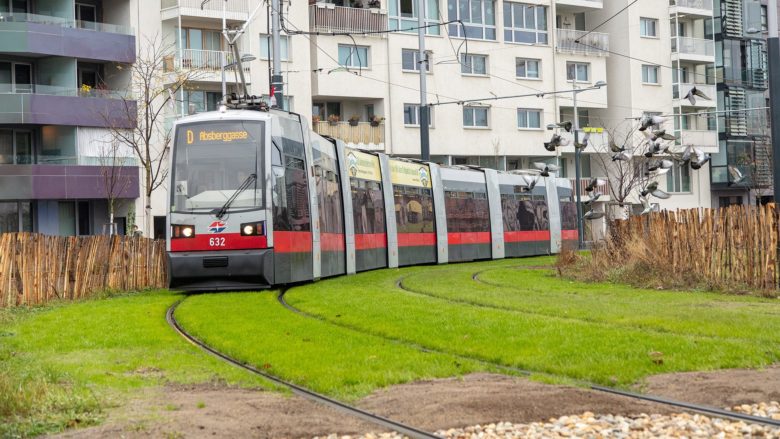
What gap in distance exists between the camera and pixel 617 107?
74.2 meters

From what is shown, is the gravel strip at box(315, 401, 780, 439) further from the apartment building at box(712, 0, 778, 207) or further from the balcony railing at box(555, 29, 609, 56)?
the apartment building at box(712, 0, 778, 207)

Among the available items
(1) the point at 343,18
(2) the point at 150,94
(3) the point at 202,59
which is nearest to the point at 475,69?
(1) the point at 343,18

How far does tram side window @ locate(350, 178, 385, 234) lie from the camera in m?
31.5

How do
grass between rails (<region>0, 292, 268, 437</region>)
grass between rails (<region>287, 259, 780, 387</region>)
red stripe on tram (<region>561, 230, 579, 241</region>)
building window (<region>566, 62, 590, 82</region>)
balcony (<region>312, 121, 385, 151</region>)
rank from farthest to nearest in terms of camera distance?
building window (<region>566, 62, 590, 82</region>), balcony (<region>312, 121, 385, 151</region>), red stripe on tram (<region>561, 230, 579, 241</region>), grass between rails (<region>287, 259, 780, 387</region>), grass between rails (<region>0, 292, 268, 437</region>)

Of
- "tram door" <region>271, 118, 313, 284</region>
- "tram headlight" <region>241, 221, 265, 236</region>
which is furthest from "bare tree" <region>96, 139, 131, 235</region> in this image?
"tram headlight" <region>241, 221, 265, 236</region>

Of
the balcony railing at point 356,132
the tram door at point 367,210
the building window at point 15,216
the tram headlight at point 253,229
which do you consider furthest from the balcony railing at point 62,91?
the tram headlight at point 253,229

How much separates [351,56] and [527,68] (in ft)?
42.0

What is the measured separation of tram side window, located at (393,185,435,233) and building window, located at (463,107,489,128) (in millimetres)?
28386

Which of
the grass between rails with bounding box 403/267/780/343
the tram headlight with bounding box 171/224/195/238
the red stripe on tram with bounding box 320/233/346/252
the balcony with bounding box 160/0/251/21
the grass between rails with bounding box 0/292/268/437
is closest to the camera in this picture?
the grass between rails with bounding box 0/292/268/437

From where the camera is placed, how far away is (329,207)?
2842 cm

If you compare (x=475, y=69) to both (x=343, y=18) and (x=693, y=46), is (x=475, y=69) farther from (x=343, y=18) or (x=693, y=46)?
(x=693, y=46)

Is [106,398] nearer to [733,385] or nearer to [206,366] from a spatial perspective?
[206,366]

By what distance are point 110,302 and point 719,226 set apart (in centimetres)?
1114

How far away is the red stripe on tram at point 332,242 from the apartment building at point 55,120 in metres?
20.0
